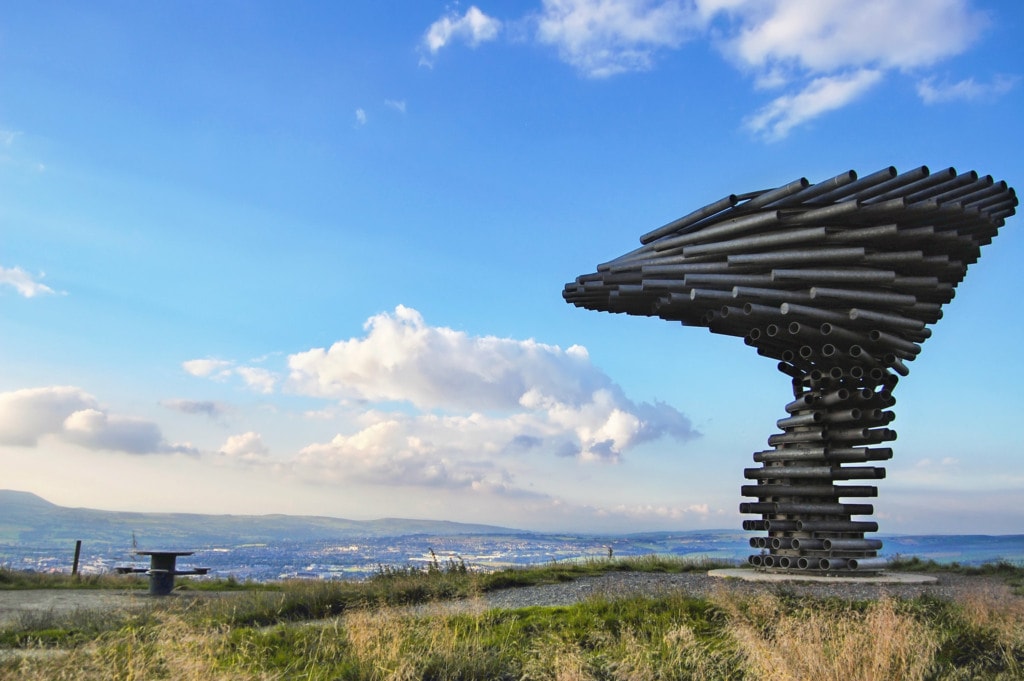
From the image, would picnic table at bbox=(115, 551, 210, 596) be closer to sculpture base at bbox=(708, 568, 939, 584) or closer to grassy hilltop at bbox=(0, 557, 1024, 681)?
grassy hilltop at bbox=(0, 557, 1024, 681)

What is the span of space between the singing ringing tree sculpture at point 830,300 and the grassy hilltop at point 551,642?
155 inches

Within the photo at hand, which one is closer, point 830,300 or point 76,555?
point 830,300

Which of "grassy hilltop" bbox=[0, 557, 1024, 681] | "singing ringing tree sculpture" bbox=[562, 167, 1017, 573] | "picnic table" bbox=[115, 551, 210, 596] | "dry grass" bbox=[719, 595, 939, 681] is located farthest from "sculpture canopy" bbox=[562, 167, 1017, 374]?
"picnic table" bbox=[115, 551, 210, 596]

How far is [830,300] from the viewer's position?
1406 centimetres

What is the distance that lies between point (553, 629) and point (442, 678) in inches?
88.7

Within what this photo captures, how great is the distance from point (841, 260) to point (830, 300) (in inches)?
26.9

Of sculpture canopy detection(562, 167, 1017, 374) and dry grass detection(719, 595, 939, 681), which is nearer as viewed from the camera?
dry grass detection(719, 595, 939, 681)

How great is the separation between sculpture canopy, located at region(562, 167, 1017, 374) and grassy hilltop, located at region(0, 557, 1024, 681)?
5.05 m

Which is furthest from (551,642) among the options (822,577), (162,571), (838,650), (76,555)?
(76,555)

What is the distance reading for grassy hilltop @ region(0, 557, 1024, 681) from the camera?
6.17 meters

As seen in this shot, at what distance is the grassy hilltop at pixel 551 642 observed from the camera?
6172mm

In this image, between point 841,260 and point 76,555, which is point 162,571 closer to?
point 76,555

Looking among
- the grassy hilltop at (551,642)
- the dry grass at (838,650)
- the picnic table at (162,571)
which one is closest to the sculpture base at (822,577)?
the grassy hilltop at (551,642)

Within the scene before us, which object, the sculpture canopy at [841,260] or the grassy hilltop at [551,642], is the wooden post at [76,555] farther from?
the sculpture canopy at [841,260]
